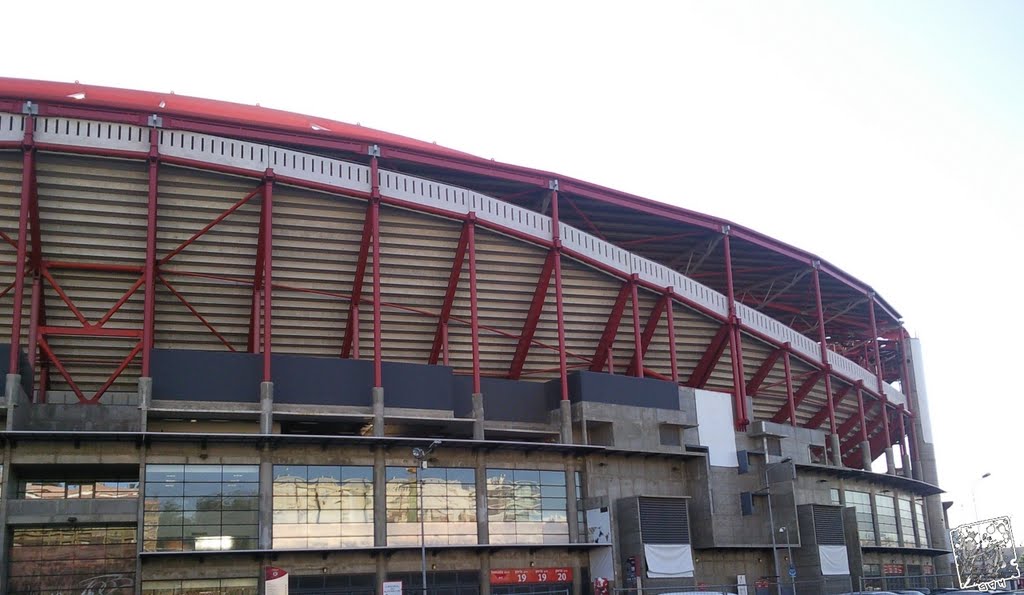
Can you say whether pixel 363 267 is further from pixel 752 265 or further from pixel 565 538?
pixel 752 265

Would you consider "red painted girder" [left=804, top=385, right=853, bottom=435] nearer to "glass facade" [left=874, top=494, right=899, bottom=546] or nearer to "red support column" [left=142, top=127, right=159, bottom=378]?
"glass facade" [left=874, top=494, right=899, bottom=546]

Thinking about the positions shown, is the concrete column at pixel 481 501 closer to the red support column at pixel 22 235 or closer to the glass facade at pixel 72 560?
the glass facade at pixel 72 560

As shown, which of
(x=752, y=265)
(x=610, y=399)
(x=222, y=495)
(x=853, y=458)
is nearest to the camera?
(x=222, y=495)

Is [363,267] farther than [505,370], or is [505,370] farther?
[505,370]

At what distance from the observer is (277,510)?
143 feet

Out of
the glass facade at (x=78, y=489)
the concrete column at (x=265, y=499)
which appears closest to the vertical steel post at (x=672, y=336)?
the concrete column at (x=265, y=499)

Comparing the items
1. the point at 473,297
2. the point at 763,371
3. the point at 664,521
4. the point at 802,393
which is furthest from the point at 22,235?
the point at 802,393

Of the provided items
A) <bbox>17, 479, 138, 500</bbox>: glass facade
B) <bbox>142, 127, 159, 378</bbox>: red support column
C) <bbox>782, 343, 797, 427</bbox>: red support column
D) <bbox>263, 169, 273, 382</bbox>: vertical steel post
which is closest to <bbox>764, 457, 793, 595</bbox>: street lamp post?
<bbox>782, 343, 797, 427</bbox>: red support column

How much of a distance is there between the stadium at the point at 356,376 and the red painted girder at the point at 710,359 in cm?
28

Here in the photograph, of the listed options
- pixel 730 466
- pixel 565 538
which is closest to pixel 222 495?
pixel 565 538

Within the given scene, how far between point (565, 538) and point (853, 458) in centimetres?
4397

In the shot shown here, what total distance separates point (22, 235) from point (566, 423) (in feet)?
85.6

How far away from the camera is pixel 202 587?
41469 millimetres

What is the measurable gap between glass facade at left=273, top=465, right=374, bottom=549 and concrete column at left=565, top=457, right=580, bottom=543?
10476 millimetres
